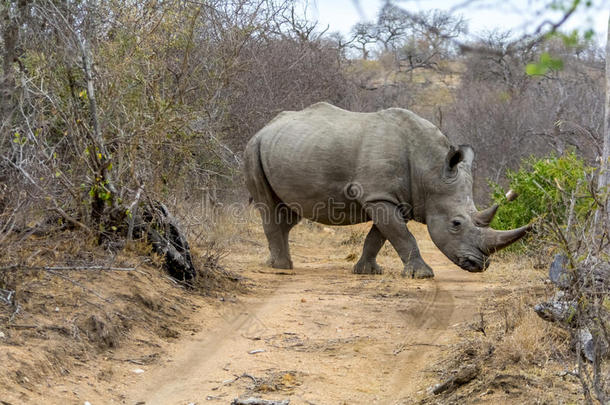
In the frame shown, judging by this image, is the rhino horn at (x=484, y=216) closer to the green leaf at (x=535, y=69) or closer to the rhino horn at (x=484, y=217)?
the rhino horn at (x=484, y=217)

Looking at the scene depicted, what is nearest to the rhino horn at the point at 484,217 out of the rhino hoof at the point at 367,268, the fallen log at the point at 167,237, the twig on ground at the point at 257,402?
the rhino hoof at the point at 367,268

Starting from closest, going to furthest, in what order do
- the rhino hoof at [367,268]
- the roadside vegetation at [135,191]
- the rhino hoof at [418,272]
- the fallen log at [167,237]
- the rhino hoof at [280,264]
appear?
the roadside vegetation at [135,191]
the fallen log at [167,237]
the rhino hoof at [418,272]
the rhino hoof at [367,268]
the rhino hoof at [280,264]

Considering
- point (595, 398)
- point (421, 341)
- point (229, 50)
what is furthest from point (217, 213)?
point (595, 398)

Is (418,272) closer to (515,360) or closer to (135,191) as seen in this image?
(135,191)

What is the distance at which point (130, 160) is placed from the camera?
7.70 metres

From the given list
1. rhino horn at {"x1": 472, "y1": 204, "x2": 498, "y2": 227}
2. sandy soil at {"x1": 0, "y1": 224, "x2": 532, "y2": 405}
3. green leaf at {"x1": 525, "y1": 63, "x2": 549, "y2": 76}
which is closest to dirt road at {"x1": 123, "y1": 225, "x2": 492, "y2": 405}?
sandy soil at {"x1": 0, "y1": 224, "x2": 532, "y2": 405}

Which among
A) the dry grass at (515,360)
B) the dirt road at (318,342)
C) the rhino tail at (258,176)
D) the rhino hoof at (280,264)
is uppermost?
the rhino tail at (258,176)

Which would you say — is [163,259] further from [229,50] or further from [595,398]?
[229,50]

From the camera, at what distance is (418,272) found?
31.8ft

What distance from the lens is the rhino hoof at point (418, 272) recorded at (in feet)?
31.8

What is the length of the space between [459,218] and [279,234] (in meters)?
2.63

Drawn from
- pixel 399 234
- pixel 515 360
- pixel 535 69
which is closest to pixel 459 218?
pixel 399 234

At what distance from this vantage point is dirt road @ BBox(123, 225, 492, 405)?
5383 mm

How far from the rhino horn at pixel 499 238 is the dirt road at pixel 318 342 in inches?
18.1
